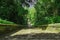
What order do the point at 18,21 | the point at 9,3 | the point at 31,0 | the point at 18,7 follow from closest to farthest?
the point at 31,0, the point at 9,3, the point at 18,7, the point at 18,21

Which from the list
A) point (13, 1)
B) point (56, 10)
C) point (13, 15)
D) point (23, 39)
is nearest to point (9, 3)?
point (13, 1)

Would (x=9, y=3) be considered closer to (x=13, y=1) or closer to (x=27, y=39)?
(x=13, y=1)

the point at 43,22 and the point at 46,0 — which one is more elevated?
the point at 46,0

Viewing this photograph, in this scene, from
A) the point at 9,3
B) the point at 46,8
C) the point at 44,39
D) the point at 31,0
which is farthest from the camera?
the point at 46,8

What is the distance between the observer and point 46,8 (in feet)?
78.2

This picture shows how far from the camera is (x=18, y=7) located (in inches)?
816

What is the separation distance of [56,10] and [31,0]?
19.8 ft

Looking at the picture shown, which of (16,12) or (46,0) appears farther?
(46,0)

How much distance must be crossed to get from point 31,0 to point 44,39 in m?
9.18

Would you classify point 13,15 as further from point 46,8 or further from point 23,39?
point 23,39

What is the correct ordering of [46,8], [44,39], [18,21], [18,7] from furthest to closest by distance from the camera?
[46,8]
[18,21]
[18,7]
[44,39]

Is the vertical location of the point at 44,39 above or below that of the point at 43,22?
above

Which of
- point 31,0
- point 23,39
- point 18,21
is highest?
point 31,0

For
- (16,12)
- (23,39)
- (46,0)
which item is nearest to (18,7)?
(16,12)
